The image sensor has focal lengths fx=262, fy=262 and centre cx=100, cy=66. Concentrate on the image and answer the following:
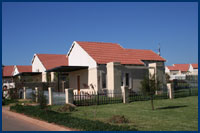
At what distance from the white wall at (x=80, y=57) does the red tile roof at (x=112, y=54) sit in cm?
34

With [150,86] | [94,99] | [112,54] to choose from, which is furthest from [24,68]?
[150,86]

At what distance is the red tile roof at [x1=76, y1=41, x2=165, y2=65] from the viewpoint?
2459 centimetres

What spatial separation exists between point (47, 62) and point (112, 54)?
54.9 ft

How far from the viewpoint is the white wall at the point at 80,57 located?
79.1 ft

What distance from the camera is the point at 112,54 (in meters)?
25.9

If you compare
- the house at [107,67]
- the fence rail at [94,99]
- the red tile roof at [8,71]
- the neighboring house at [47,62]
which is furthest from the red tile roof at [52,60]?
the fence rail at [94,99]

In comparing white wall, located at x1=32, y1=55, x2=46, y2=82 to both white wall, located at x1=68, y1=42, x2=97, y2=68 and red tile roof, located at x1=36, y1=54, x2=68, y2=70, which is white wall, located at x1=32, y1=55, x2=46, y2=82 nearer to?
red tile roof, located at x1=36, y1=54, x2=68, y2=70

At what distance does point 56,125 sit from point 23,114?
450 cm

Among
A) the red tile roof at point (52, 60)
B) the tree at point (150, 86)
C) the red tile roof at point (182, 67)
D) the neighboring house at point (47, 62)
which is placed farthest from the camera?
the red tile roof at point (182, 67)

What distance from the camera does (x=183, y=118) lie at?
11305mm

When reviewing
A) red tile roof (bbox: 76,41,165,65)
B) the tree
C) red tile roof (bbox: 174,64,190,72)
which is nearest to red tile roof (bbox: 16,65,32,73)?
red tile roof (bbox: 76,41,165,65)

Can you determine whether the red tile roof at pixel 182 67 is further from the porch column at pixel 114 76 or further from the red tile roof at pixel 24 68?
the porch column at pixel 114 76

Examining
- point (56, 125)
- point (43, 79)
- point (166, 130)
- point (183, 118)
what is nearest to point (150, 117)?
point (183, 118)

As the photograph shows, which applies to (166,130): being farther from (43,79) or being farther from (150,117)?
(43,79)
